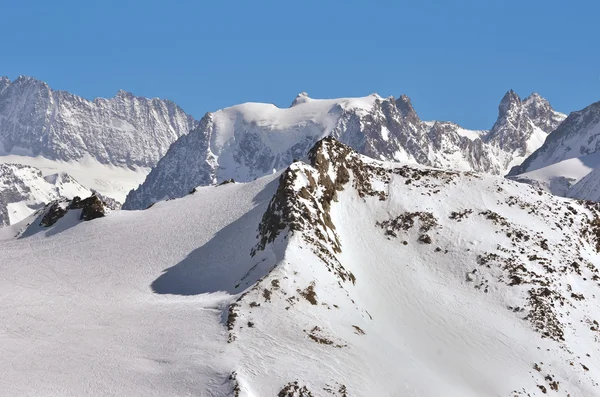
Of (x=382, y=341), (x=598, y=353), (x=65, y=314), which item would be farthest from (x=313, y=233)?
(x=598, y=353)

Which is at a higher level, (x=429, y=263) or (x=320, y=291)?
(x=429, y=263)

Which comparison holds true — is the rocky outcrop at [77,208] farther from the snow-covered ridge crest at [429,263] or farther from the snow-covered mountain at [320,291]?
the snow-covered ridge crest at [429,263]

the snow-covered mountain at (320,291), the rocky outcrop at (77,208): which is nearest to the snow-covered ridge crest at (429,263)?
the snow-covered mountain at (320,291)

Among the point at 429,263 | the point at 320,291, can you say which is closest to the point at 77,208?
the point at 320,291

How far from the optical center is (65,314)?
8138 centimetres

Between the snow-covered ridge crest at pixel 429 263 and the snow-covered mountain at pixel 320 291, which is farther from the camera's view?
the snow-covered ridge crest at pixel 429 263

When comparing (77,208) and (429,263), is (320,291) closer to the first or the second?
(429,263)

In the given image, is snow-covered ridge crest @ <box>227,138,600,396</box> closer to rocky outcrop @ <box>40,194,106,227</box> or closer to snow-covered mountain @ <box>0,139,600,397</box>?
snow-covered mountain @ <box>0,139,600,397</box>

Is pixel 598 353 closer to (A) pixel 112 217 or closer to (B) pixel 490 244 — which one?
(B) pixel 490 244

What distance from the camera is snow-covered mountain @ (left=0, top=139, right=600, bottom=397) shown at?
7062cm

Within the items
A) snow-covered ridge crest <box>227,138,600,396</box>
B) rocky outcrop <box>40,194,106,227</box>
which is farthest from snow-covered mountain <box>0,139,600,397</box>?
rocky outcrop <box>40,194,106,227</box>

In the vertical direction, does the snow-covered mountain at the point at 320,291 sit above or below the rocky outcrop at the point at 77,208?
below

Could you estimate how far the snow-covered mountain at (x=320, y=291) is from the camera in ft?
232

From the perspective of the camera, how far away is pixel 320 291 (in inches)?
3155
